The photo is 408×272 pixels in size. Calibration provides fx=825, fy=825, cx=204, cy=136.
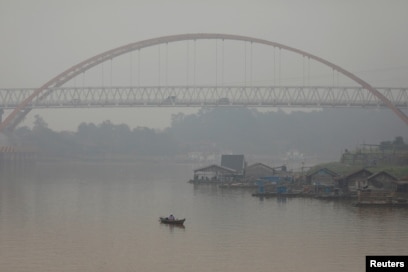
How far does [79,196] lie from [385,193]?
18.5 meters

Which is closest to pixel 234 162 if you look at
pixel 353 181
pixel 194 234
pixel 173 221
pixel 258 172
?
pixel 258 172

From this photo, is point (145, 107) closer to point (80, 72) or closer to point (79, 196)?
point (80, 72)

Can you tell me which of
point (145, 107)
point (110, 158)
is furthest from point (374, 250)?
point (110, 158)

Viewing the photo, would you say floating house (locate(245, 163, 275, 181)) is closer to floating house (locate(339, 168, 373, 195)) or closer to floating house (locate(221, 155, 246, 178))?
floating house (locate(221, 155, 246, 178))

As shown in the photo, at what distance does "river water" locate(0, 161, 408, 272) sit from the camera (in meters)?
25.9

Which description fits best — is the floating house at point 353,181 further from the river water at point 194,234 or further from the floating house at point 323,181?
the river water at point 194,234

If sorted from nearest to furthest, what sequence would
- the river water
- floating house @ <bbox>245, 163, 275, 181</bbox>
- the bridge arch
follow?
1. the river water
2. floating house @ <bbox>245, 163, 275, 181</bbox>
3. the bridge arch

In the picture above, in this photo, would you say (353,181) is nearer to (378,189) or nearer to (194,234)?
(378,189)

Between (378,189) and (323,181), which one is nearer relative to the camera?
(378,189)

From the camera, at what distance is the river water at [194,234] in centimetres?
2588

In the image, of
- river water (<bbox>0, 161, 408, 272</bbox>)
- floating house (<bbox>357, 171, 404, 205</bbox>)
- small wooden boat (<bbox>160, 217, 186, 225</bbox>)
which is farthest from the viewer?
floating house (<bbox>357, 171, 404, 205</bbox>)

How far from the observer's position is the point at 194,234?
32.0 metres

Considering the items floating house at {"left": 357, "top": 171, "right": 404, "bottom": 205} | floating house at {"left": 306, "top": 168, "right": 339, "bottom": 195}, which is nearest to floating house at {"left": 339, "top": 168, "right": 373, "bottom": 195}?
floating house at {"left": 357, "top": 171, "right": 404, "bottom": 205}

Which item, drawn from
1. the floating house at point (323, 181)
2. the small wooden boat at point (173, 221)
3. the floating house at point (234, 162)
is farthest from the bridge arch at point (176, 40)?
the small wooden boat at point (173, 221)
